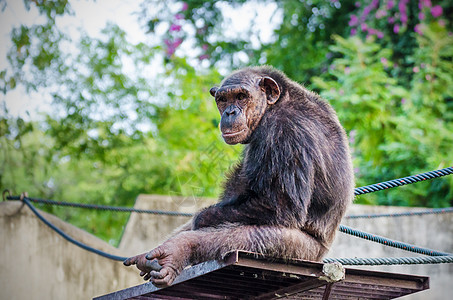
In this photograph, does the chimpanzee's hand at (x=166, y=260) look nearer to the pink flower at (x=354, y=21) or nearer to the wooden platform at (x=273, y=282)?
the wooden platform at (x=273, y=282)

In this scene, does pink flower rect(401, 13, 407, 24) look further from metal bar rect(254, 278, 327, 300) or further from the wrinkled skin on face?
metal bar rect(254, 278, 327, 300)

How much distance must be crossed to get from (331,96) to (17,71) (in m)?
4.71

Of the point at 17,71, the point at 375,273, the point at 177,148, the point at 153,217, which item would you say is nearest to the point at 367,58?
the point at 177,148

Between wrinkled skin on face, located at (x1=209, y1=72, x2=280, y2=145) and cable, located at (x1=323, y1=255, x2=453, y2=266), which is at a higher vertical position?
wrinkled skin on face, located at (x1=209, y1=72, x2=280, y2=145)

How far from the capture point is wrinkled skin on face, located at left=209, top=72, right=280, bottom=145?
3.76 m

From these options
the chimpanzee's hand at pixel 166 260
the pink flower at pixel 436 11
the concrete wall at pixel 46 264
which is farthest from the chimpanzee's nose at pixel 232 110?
the pink flower at pixel 436 11

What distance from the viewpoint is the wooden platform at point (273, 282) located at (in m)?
2.79

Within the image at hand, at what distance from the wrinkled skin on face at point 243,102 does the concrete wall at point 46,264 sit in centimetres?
291

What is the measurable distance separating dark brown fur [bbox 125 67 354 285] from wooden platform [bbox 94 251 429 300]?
5.3 inches

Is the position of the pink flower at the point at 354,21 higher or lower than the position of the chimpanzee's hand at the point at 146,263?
higher

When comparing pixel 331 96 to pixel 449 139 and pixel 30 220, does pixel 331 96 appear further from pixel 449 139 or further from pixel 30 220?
pixel 30 220

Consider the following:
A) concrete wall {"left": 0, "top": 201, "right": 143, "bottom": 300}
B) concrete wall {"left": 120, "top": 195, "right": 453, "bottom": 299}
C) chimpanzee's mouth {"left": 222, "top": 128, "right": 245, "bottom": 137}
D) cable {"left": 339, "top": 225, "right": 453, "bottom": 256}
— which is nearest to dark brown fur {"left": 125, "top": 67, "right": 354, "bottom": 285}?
chimpanzee's mouth {"left": 222, "top": 128, "right": 245, "bottom": 137}

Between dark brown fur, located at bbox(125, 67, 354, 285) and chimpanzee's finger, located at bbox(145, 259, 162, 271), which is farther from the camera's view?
dark brown fur, located at bbox(125, 67, 354, 285)

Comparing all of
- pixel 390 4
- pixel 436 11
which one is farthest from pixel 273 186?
pixel 390 4
